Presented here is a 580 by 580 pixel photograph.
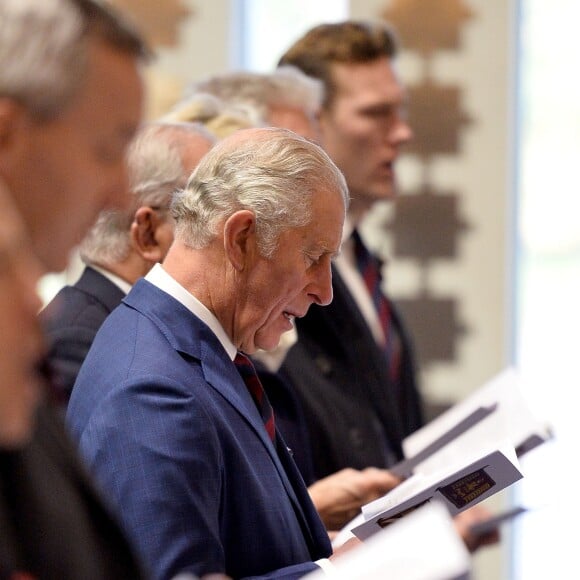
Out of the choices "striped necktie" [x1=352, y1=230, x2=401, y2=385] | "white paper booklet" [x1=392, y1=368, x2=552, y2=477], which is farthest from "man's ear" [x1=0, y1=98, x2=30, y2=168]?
"striped necktie" [x1=352, y1=230, x2=401, y2=385]

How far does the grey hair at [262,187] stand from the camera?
2229 millimetres

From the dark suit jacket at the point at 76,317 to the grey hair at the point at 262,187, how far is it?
15.6 inches

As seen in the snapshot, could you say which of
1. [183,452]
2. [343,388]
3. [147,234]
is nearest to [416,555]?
[183,452]

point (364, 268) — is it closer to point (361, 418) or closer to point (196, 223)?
point (361, 418)

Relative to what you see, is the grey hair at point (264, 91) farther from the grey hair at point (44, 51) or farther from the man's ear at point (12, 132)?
the man's ear at point (12, 132)

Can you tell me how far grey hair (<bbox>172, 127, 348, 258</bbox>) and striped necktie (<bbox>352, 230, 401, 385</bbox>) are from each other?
5.17 feet

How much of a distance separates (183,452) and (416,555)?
733 millimetres

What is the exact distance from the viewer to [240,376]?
2.29 metres

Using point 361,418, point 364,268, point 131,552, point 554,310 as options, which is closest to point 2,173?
point 131,552

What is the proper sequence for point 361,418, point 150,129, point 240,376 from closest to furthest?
point 240,376 < point 150,129 < point 361,418

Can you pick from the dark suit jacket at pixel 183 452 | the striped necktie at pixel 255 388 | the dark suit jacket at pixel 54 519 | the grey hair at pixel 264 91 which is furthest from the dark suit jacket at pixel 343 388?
the dark suit jacket at pixel 54 519

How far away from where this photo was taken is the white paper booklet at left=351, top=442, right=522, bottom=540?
2107 millimetres

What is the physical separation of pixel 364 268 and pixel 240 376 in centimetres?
165

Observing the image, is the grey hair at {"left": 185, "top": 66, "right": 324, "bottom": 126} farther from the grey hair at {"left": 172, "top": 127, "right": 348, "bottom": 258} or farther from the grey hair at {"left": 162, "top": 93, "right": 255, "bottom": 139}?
the grey hair at {"left": 172, "top": 127, "right": 348, "bottom": 258}
